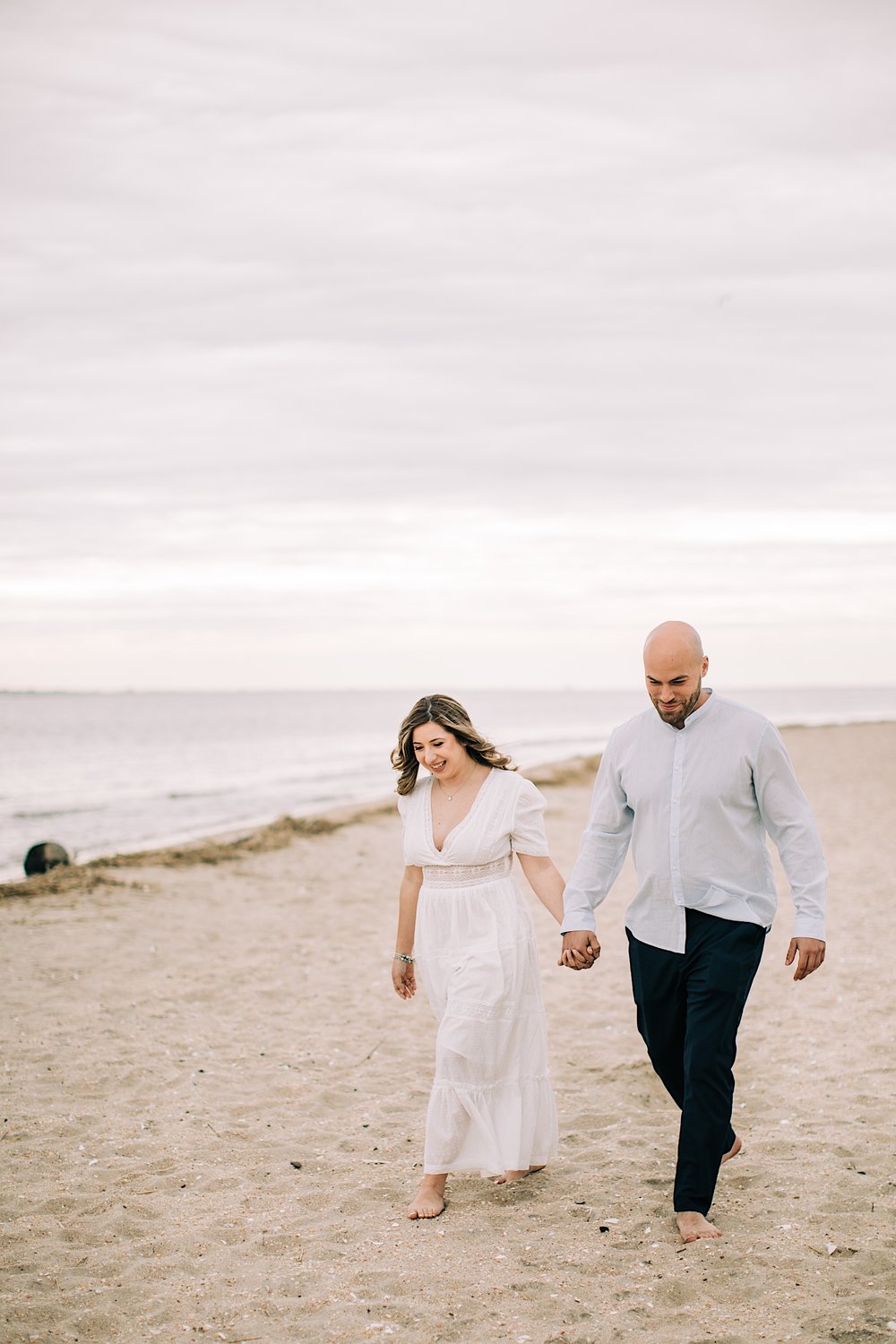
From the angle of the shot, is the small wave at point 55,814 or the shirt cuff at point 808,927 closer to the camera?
the shirt cuff at point 808,927

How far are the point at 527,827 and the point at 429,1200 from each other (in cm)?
146

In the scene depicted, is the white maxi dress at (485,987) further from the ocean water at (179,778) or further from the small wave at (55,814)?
the small wave at (55,814)

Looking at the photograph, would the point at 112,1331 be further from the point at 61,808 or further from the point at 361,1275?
the point at 61,808

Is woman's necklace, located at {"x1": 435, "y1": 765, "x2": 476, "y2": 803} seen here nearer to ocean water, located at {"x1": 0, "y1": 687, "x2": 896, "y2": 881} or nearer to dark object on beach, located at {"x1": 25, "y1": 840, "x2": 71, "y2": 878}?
ocean water, located at {"x1": 0, "y1": 687, "x2": 896, "y2": 881}

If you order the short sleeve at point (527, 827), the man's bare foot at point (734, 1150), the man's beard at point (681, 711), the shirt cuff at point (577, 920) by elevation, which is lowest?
the man's bare foot at point (734, 1150)

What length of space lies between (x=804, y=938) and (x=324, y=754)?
39168 millimetres

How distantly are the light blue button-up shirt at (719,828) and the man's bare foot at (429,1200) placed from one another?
127 centimetres

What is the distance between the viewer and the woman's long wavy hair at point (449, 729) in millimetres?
4508

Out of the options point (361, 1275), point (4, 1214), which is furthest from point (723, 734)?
point (4, 1214)

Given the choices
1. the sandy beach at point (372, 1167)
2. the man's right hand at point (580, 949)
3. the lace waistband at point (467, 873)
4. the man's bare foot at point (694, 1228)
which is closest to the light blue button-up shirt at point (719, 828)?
the man's right hand at point (580, 949)

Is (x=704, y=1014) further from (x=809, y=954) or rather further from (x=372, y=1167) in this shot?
(x=372, y=1167)

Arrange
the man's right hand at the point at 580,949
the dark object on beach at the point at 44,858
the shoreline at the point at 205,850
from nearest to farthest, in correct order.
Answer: the man's right hand at the point at 580,949
the shoreline at the point at 205,850
the dark object on beach at the point at 44,858

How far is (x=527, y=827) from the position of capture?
446cm

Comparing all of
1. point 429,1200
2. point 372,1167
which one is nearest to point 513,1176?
point 429,1200
